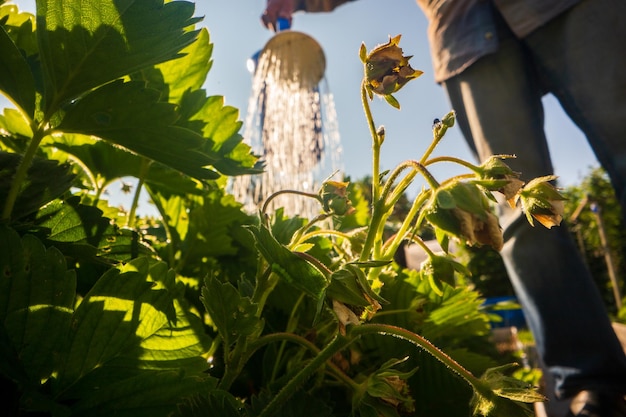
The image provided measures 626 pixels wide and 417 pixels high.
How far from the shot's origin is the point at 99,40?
22 centimetres

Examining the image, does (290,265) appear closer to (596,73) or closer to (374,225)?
(374,225)

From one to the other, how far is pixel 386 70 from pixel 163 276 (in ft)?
0.46

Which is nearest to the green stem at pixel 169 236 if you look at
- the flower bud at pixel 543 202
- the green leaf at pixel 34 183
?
the green leaf at pixel 34 183

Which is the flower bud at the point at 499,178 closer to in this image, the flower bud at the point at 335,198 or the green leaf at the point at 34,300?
the flower bud at the point at 335,198

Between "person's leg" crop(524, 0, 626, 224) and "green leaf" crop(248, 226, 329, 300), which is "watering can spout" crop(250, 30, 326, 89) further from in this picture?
"green leaf" crop(248, 226, 329, 300)

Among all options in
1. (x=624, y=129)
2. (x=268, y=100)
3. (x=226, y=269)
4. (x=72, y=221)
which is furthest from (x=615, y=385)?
(x=268, y=100)

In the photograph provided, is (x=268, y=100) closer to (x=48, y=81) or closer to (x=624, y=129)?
(x=624, y=129)

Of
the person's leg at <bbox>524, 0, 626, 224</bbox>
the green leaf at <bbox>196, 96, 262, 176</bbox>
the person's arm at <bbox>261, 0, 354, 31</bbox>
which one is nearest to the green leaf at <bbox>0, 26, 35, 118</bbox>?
the green leaf at <bbox>196, 96, 262, 176</bbox>

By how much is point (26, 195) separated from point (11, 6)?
7.3 inches

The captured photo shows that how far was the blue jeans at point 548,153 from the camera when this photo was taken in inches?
38.1

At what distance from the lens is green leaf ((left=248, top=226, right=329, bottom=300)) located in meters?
0.20

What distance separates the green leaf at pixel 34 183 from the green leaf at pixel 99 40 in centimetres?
3

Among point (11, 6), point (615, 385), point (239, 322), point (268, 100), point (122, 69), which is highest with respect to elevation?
point (268, 100)

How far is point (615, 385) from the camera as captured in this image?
0.89 m
